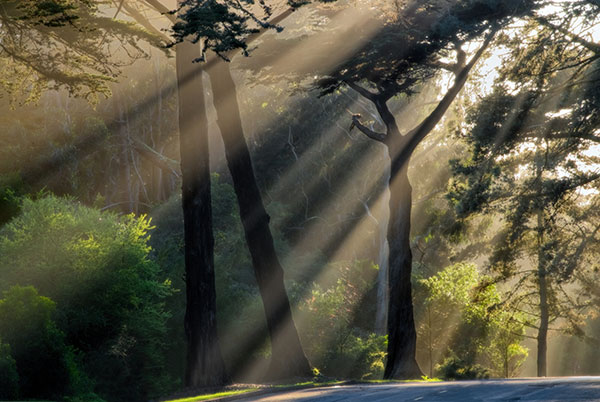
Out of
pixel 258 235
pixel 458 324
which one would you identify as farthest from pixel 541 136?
pixel 458 324

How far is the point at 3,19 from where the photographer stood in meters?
16.2

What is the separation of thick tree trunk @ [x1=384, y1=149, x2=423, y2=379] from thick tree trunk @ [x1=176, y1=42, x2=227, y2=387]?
19.8 feet

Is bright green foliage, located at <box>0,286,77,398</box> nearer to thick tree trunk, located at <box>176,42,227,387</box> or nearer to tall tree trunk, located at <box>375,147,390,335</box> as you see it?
thick tree trunk, located at <box>176,42,227,387</box>

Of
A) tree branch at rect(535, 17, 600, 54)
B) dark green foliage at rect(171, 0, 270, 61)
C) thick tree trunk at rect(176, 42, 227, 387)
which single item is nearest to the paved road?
thick tree trunk at rect(176, 42, 227, 387)

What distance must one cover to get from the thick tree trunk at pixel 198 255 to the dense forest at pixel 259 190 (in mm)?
55

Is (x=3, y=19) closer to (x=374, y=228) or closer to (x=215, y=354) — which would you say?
(x=215, y=354)

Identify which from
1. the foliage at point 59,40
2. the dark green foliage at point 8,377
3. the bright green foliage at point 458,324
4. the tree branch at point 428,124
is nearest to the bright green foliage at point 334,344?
the bright green foliage at point 458,324

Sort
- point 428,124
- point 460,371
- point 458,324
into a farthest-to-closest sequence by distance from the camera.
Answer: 1. point 458,324
2. point 460,371
3. point 428,124

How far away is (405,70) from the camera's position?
24.8m

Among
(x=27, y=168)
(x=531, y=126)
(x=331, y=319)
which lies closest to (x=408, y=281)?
(x=531, y=126)

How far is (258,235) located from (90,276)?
8.82 m

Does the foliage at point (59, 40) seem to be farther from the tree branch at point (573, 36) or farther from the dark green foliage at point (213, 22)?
the tree branch at point (573, 36)

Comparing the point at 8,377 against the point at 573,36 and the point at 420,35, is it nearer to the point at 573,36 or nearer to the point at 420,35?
the point at 420,35

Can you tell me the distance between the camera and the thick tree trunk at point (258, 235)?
878 inches
